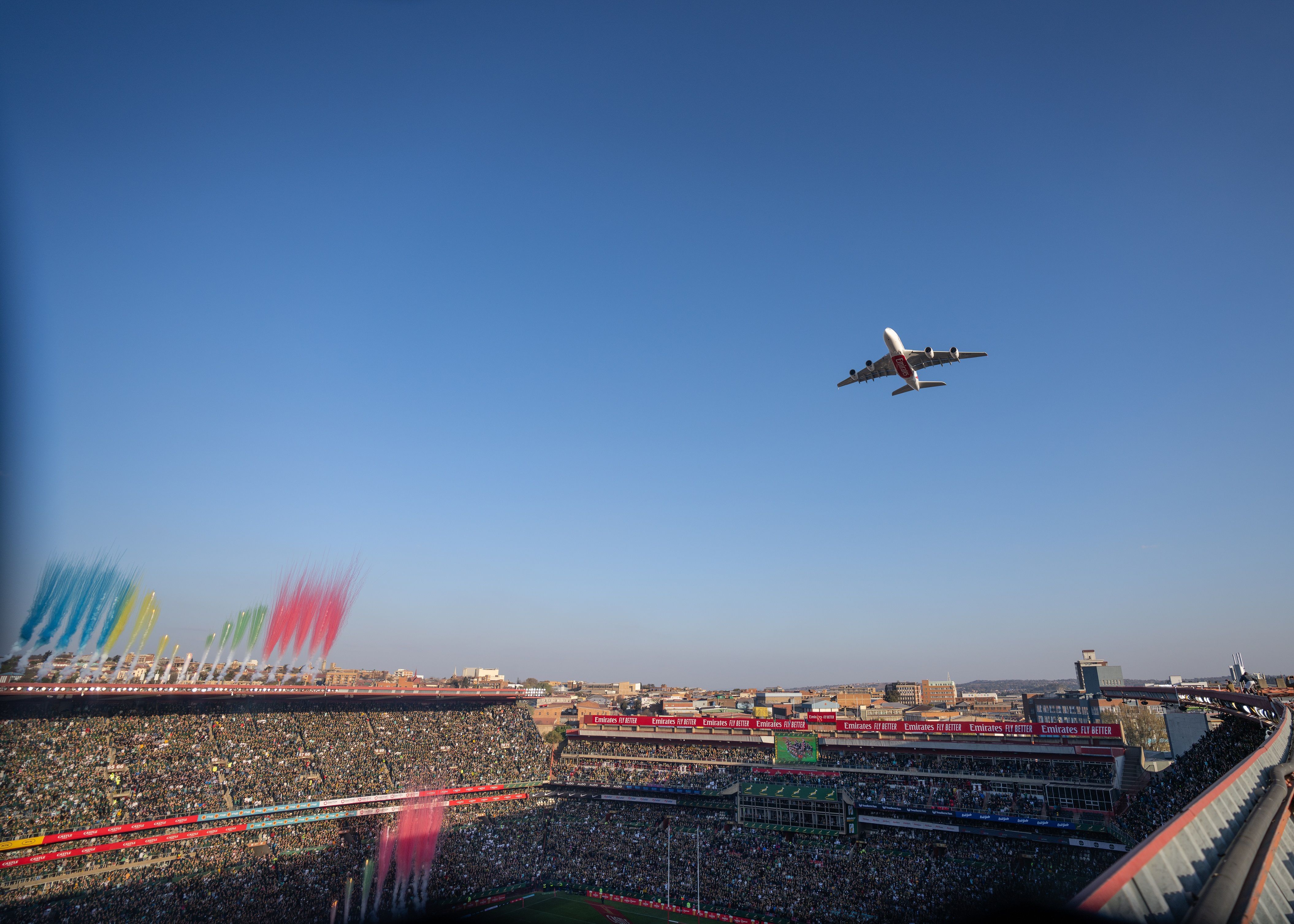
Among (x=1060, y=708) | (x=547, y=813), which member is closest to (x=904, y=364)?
(x=547, y=813)

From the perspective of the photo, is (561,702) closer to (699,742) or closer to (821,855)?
(699,742)

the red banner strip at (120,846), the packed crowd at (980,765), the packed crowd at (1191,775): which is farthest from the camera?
the packed crowd at (980,765)

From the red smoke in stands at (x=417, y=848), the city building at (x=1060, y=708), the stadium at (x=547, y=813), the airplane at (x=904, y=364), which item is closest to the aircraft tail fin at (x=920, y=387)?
the airplane at (x=904, y=364)

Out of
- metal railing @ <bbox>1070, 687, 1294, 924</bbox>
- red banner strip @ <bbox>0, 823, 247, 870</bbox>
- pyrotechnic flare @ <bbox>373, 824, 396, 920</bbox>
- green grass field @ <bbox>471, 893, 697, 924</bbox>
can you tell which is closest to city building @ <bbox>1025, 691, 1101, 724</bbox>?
green grass field @ <bbox>471, 893, 697, 924</bbox>

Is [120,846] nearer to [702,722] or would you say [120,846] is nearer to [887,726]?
[702,722]

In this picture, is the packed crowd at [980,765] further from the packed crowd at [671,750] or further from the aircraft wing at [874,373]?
the aircraft wing at [874,373]

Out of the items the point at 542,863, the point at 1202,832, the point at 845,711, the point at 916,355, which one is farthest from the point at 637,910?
the point at 845,711

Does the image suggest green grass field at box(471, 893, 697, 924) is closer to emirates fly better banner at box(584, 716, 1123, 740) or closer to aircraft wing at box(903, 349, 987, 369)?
emirates fly better banner at box(584, 716, 1123, 740)
